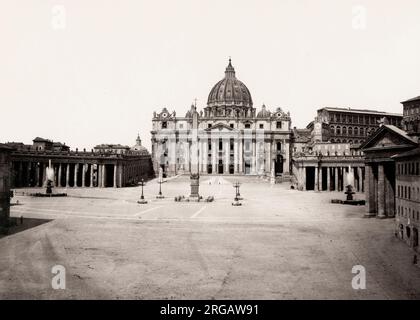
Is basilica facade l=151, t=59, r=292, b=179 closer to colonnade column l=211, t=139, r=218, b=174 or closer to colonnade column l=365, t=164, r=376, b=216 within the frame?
colonnade column l=211, t=139, r=218, b=174

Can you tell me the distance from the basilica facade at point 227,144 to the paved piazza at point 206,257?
9909 centimetres

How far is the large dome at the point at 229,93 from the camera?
161375 millimetres

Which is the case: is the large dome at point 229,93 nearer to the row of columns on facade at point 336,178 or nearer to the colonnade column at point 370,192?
the row of columns on facade at point 336,178

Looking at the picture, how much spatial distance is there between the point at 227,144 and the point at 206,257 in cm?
12021

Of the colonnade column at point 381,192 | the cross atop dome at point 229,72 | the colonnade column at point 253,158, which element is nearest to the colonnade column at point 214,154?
the colonnade column at point 253,158

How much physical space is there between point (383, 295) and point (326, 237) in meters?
14.1

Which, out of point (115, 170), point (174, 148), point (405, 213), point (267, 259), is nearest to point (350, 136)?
point (174, 148)

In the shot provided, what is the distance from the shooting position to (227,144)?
478 feet

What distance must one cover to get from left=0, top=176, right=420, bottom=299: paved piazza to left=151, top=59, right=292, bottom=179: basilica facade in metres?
99.1

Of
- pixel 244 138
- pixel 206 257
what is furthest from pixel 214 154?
pixel 206 257

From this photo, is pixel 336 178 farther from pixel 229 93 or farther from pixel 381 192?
pixel 229 93
